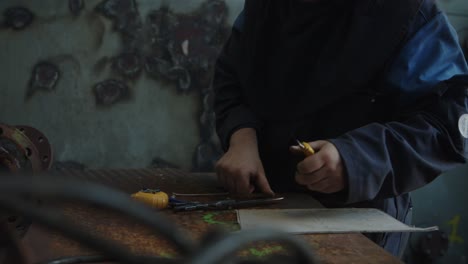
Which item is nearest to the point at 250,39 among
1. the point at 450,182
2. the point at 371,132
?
the point at 371,132

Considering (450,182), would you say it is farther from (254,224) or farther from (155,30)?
(254,224)

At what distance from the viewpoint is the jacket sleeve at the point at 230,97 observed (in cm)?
136

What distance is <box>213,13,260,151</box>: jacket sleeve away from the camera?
1.36 meters

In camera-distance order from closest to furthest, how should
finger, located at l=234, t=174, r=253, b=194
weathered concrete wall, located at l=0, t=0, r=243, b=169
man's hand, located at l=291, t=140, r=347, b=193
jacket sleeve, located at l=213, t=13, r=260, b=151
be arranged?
man's hand, located at l=291, t=140, r=347, b=193, finger, located at l=234, t=174, r=253, b=194, jacket sleeve, located at l=213, t=13, r=260, b=151, weathered concrete wall, located at l=0, t=0, r=243, b=169

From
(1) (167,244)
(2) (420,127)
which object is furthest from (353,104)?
(1) (167,244)

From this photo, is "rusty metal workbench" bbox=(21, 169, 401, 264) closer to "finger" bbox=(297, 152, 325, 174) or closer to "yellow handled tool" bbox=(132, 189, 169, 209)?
"yellow handled tool" bbox=(132, 189, 169, 209)

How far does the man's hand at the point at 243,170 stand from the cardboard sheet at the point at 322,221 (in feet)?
0.53

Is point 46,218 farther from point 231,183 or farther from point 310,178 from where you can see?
point 231,183

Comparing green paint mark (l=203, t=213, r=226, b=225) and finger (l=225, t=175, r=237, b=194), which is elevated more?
finger (l=225, t=175, r=237, b=194)

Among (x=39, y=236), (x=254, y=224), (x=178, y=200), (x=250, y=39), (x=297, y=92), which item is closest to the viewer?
(x=39, y=236)

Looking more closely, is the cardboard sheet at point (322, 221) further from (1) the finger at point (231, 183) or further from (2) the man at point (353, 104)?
(1) the finger at point (231, 183)

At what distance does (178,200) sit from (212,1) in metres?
1.59

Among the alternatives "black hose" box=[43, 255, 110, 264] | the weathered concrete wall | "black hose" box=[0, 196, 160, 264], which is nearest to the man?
"black hose" box=[43, 255, 110, 264]

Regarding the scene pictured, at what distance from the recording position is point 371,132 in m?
1.05
